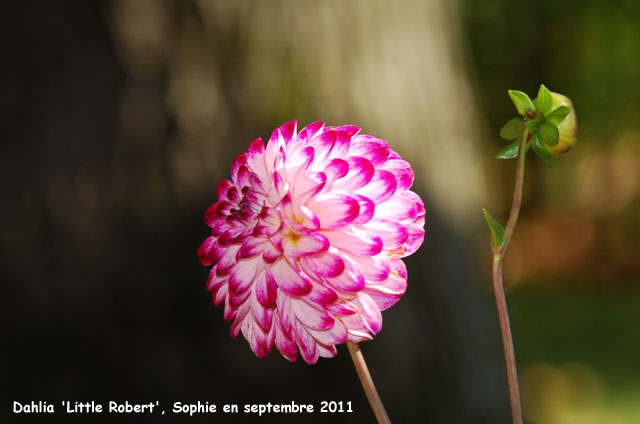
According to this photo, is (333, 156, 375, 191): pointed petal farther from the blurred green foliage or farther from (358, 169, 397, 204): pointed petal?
the blurred green foliage

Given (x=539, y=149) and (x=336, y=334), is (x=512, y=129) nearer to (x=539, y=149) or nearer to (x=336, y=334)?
(x=539, y=149)

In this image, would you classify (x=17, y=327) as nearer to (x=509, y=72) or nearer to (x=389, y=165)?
(x=389, y=165)

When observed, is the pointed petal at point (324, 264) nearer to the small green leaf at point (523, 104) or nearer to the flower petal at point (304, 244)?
the flower petal at point (304, 244)

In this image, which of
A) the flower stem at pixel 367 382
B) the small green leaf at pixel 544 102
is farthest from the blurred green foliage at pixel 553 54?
the flower stem at pixel 367 382

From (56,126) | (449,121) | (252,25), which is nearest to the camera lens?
(56,126)

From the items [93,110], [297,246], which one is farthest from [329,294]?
[93,110]

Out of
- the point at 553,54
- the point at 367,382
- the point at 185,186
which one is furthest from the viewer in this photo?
the point at 553,54

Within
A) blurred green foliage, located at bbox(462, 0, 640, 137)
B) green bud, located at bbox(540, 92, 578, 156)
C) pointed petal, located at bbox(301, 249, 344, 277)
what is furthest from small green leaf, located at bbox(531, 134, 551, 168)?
blurred green foliage, located at bbox(462, 0, 640, 137)

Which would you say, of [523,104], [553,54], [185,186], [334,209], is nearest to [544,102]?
[523,104]
